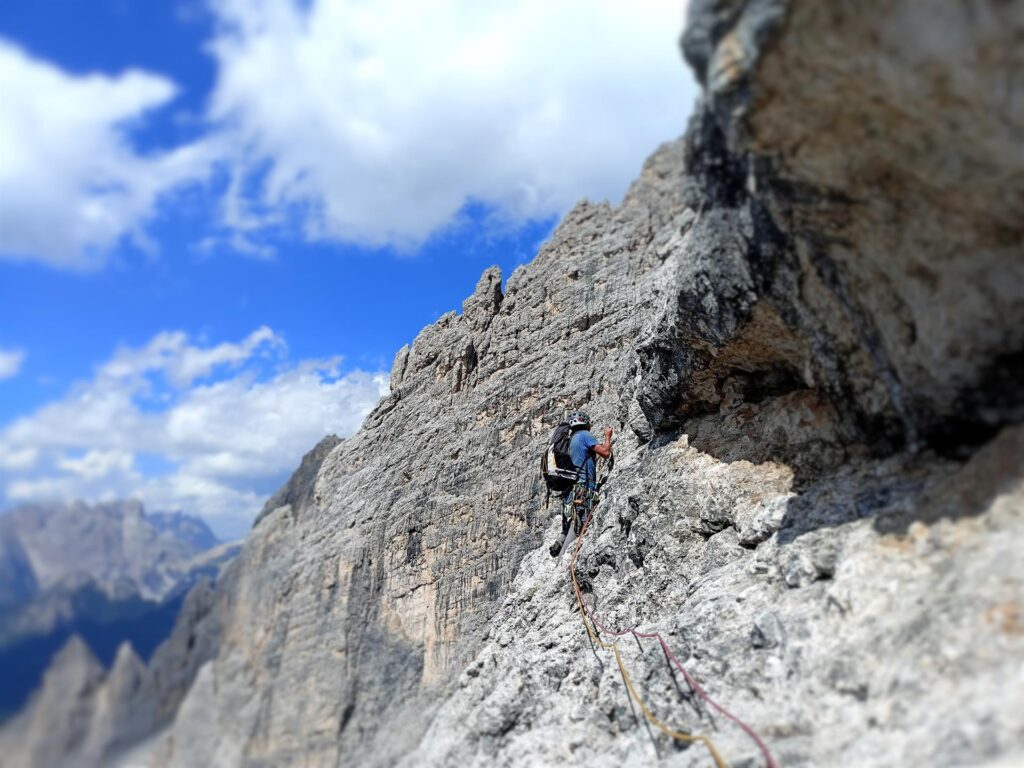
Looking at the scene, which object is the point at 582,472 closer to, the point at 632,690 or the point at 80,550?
the point at 632,690

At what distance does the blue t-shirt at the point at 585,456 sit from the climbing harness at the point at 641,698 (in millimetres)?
1597

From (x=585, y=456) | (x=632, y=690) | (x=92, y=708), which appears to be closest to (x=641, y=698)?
(x=632, y=690)

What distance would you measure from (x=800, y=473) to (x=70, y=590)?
13218mm

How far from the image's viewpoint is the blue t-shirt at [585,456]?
14352mm

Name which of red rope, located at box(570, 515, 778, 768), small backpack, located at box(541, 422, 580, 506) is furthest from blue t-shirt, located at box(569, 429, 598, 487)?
red rope, located at box(570, 515, 778, 768)

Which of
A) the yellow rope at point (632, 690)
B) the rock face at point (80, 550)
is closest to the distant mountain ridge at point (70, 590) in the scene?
the rock face at point (80, 550)

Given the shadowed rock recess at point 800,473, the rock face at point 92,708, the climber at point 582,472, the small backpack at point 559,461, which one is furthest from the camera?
the small backpack at point 559,461

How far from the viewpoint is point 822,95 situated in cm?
564

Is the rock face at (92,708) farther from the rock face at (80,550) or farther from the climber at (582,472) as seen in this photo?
the climber at (582,472)

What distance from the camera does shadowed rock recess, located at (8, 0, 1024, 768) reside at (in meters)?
5.34

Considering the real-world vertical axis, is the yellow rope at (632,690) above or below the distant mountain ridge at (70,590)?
below

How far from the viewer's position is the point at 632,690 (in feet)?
30.3

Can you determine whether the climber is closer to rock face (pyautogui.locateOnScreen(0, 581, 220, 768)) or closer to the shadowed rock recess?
the shadowed rock recess

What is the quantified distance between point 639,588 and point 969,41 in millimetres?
8864
